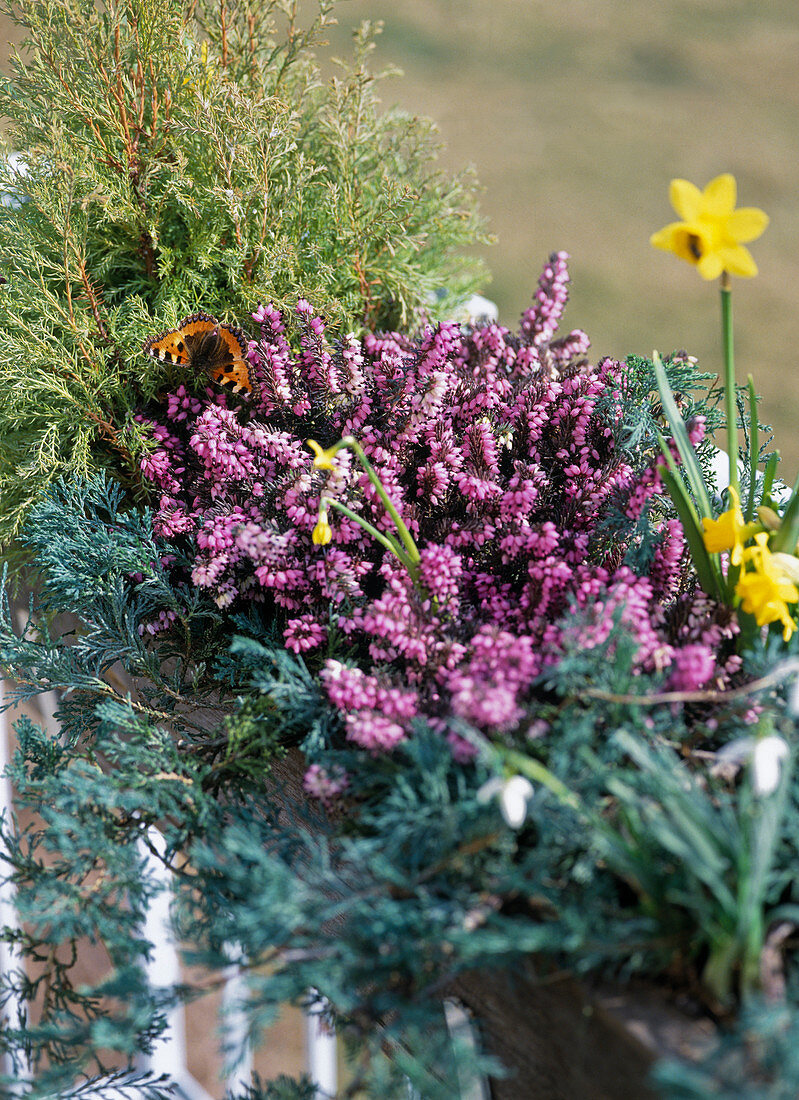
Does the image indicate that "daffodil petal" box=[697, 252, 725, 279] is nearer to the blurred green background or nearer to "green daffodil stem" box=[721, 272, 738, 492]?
"green daffodil stem" box=[721, 272, 738, 492]

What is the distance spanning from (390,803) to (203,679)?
1.17ft

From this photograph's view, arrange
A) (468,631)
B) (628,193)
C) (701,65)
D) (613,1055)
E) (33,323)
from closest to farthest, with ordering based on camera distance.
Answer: (613,1055), (468,631), (33,323), (701,65), (628,193)

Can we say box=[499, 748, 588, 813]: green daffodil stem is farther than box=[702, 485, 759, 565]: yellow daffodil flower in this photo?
No

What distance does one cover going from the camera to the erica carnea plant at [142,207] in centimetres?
100

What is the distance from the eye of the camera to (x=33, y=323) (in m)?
1.01

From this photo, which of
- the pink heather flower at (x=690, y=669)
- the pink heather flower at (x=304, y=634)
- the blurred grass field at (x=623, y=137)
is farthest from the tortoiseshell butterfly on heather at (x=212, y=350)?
the blurred grass field at (x=623, y=137)

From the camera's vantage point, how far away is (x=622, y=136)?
82.4 inches

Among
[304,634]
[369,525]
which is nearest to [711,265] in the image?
[369,525]

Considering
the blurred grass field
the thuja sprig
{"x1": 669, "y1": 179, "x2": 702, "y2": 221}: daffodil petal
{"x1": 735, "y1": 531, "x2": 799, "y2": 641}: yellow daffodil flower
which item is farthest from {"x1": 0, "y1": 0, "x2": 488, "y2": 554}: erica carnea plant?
the blurred grass field

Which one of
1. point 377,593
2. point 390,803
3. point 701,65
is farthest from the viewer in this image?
point 701,65

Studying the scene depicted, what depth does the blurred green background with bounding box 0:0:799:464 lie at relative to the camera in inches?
75.5

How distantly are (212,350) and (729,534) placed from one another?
63 cm

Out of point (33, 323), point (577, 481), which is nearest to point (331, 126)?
point (33, 323)

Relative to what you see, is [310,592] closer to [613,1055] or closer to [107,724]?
[107,724]
